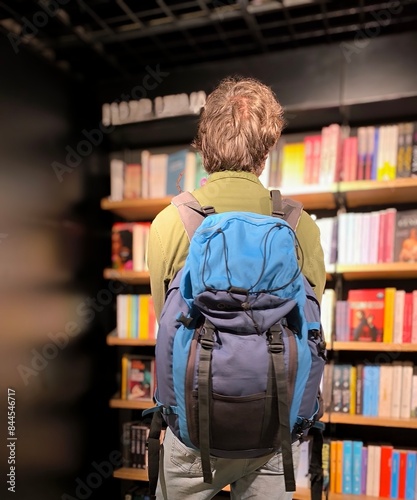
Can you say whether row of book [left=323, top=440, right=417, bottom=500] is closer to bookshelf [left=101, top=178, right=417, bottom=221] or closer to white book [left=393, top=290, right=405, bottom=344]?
white book [left=393, top=290, right=405, bottom=344]

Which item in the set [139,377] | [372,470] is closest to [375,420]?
[372,470]

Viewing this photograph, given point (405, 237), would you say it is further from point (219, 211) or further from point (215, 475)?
point (215, 475)

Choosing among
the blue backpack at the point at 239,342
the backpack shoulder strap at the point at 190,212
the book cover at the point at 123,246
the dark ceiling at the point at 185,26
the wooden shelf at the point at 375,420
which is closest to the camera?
the blue backpack at the point at 239,342

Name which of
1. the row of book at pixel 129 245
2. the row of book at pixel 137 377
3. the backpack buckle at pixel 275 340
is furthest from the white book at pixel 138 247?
the backpack buckle at pixel 275 340

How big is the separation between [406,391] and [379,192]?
0.86m

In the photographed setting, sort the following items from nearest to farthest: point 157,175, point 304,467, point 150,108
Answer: point 304,467 → point 150,108 → point 157,175

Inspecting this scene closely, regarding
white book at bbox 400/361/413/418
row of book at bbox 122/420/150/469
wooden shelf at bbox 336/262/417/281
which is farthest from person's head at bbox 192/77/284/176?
row of book at bbox 122/420/150/469

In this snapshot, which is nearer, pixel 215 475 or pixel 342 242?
pixel 215 475

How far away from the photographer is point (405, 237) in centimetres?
194

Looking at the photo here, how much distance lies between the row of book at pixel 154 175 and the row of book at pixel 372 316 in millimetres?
862

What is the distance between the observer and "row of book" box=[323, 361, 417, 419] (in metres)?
1.89

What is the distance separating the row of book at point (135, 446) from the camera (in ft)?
7.13

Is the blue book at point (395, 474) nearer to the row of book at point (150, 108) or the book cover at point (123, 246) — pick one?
the book cover at point (123, 246)

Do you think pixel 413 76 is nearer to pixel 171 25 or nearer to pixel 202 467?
pixel 171 25
